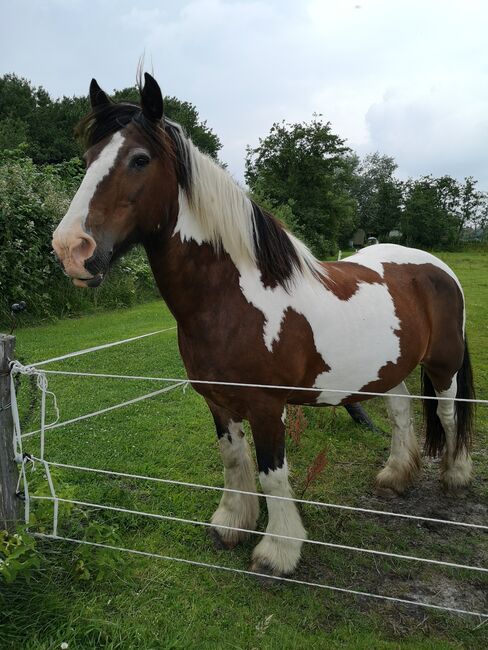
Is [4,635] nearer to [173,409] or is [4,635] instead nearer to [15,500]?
[15,500]

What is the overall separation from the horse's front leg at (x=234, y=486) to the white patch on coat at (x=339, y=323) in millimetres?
564

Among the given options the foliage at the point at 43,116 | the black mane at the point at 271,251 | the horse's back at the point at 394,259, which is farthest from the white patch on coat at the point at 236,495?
the foliage at the point at 43,116

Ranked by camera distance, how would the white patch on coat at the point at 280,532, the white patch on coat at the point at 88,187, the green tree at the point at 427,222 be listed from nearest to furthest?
the white patch on coat at the point at 88,187 < the white patch on coat at the point at 280,532 < the green tree at the point at 427,222

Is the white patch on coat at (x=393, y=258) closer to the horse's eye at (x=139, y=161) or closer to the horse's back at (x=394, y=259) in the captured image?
the horse's back at (x=394, y=259)

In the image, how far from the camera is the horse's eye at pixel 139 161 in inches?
71.2

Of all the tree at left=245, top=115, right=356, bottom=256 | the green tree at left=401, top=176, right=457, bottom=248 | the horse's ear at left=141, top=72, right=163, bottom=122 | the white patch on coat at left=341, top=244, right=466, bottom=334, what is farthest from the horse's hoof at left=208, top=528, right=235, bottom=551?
the green tree at left=401, top=176, right=457, bottom=248

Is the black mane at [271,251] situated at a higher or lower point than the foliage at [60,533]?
higher

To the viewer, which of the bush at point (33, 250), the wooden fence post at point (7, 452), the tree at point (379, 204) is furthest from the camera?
the tree at point (379, 204)

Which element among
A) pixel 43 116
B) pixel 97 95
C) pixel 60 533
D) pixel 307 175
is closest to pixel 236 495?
pixel 60 533

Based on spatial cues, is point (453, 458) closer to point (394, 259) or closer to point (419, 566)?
point (419, 566)

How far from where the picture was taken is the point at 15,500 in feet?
6.51

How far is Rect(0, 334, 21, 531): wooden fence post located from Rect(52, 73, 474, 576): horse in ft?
1.57

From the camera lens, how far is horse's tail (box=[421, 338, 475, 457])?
3.23 metres

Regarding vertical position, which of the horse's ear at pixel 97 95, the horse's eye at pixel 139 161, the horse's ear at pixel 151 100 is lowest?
the horse's eye at pixel 139 161
